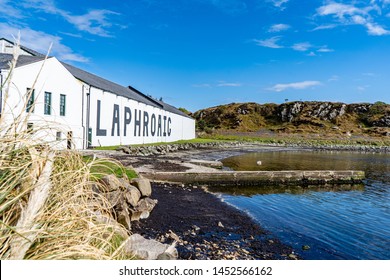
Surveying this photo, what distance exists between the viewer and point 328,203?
542 inches

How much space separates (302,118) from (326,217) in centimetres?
10908

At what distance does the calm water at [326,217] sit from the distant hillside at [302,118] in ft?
263

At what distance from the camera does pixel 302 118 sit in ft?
371

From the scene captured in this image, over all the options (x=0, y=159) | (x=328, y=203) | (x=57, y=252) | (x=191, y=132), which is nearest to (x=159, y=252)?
(x=57, y=252)

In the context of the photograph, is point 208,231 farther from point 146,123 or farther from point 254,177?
point 146,123

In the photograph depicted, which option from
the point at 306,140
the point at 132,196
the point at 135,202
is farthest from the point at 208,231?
the point at 306,140

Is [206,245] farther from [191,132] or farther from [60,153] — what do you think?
[191,132]

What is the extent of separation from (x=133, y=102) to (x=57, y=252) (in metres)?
33.3

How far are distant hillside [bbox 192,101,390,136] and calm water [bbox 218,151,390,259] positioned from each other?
80272 mm

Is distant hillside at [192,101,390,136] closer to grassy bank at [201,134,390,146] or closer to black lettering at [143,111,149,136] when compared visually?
grassy bank at [201,134,390,146]

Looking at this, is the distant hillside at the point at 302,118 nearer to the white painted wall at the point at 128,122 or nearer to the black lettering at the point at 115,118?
the white painted wall at the point at 128,122

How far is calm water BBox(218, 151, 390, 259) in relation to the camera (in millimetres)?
8102

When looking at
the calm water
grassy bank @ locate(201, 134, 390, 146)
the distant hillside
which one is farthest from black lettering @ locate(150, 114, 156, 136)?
the distant hillside

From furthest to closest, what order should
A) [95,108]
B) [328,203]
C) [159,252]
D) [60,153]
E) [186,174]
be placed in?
[95,108] → [186,174] → [328,203] → [159,252] → [60,153]
